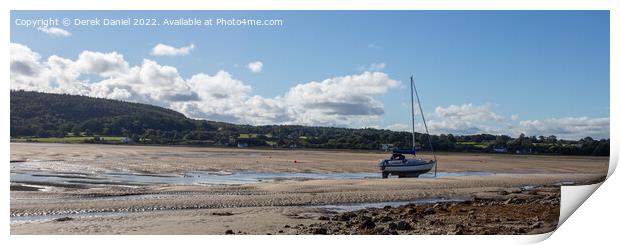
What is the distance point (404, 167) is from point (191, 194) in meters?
12.4

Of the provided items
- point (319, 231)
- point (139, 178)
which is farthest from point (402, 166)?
point (319, 231)

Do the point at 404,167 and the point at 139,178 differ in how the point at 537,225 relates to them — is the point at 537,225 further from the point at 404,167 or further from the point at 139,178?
→ the point at 139,178

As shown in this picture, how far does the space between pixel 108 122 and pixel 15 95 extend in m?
3.06

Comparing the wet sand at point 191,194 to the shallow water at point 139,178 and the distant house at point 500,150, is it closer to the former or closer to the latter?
the shallow water at point 139,178

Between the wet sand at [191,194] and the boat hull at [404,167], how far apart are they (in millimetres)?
3058

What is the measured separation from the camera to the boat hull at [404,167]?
27.6 meters

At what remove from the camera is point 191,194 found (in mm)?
18344

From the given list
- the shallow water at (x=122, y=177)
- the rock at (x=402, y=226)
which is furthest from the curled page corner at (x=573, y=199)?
the shallow water at (x=122, y=177)

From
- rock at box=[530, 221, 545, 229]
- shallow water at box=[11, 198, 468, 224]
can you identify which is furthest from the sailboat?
rock at box=[530, 221, 545, 229]

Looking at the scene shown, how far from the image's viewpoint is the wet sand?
13367 mm
